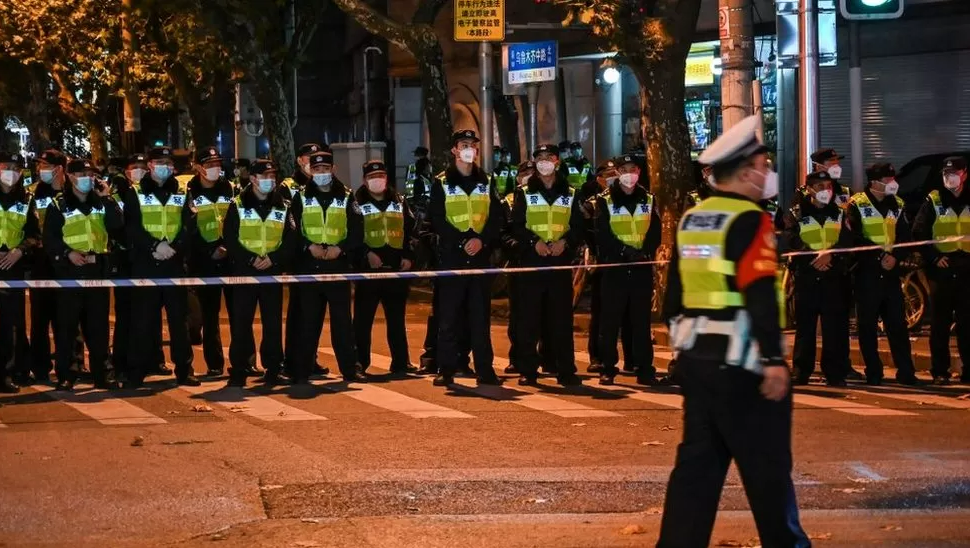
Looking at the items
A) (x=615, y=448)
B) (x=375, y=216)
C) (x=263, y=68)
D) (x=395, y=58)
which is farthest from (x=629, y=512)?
(x=395, y=58)

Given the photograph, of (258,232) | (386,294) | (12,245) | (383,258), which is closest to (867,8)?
(383,258)

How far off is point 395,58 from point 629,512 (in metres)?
27.6

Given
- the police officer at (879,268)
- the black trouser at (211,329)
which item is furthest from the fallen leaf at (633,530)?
the black trouser at (211,329)

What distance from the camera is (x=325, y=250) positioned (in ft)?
44.3

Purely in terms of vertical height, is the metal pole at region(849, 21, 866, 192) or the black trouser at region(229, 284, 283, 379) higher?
the metal pole at region(849, 21, 866, 192)

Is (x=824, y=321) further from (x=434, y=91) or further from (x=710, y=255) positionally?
(x=434, y=91)

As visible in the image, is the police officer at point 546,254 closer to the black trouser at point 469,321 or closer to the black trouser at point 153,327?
the black trouser at point 469,321

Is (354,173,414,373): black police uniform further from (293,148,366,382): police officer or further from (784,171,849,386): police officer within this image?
(784,171,849,386): police officer

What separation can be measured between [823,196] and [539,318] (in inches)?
99.2

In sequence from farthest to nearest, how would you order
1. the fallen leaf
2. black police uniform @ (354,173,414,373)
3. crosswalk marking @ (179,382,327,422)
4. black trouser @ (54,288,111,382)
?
black police uniform @ (354,173,414,373) < black trouser @ (54,288,111,382) < crosswalk marking @ (179,382,327,422) < the fallen leaf

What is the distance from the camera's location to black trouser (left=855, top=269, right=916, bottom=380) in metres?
13.4

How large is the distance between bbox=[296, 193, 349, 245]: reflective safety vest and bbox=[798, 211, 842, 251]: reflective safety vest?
150 inches

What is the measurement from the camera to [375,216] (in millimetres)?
14047

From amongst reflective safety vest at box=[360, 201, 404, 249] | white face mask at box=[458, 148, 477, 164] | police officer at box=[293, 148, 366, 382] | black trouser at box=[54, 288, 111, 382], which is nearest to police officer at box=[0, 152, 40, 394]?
black trouser at box=[54, 288, 111, 382]
